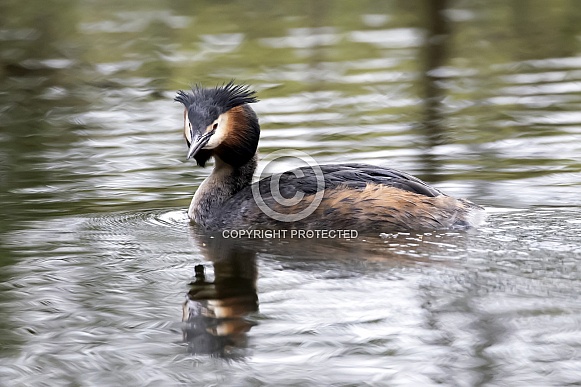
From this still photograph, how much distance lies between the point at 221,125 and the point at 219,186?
0.53 meters

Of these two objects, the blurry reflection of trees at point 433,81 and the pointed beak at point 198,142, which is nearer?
A: the pointed beak at point 198,142

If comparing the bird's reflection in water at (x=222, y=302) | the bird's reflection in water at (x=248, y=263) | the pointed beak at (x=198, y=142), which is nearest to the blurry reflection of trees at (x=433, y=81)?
the bird's reflection in water at (x=248, y=263)

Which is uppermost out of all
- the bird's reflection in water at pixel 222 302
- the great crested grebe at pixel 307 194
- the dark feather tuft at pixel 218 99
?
the dark feather tuft at pixel 218 99

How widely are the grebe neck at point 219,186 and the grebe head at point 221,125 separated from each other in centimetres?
7

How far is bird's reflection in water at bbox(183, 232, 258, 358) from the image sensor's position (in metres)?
5.45

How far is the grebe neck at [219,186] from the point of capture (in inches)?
316

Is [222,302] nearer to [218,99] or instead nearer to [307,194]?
[307,194]

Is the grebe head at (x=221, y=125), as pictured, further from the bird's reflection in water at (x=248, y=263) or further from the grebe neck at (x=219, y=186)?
the bird's reflection in water at (x=248, y=263)

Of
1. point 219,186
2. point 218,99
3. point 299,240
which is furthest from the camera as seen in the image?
point 219,186

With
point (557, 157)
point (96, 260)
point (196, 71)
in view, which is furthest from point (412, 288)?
point (196, 71)

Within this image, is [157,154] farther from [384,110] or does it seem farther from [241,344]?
[241,344]

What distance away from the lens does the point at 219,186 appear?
8.12 metres

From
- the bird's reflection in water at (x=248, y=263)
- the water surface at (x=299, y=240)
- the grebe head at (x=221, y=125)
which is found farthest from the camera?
the grebe head at (x=221, y=125)

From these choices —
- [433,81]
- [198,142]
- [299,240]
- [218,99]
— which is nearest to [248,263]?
[299,240]
